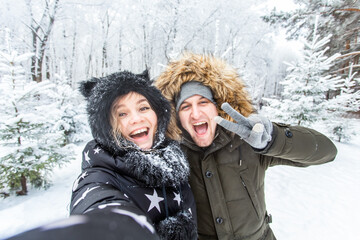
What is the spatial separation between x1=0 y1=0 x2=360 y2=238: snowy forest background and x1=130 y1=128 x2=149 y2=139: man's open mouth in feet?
2.26

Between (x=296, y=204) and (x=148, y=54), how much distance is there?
13790 mm

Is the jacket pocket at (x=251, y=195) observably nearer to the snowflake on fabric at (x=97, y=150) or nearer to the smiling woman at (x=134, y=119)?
the smiling woman at (x=134, y=119)

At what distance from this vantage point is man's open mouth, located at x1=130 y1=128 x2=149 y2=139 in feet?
4.61

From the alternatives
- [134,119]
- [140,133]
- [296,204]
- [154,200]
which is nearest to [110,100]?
[134,119]

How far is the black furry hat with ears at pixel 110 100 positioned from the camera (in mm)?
1293

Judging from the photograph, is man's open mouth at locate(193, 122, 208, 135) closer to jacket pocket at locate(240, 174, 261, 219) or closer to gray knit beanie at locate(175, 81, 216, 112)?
gray knit beanie at locate(175, 81, 216, 112)

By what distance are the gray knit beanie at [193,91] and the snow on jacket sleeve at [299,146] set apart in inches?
26.1

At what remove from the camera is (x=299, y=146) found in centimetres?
138

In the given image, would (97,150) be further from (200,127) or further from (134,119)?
(200,127)

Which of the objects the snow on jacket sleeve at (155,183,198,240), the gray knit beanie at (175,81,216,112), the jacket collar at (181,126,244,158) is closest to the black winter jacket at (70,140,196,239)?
the snow on jacket sleeve at (155,183,198,240)

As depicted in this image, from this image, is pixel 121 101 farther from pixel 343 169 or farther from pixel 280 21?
pixel 280 21

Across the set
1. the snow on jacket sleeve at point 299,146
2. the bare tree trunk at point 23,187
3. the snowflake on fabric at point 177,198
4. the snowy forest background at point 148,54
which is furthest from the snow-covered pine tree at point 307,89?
the bare tree trunk at point 23,187

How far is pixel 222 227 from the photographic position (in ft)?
4.53

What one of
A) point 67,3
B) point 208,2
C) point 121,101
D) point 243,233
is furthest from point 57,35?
point 243,233
